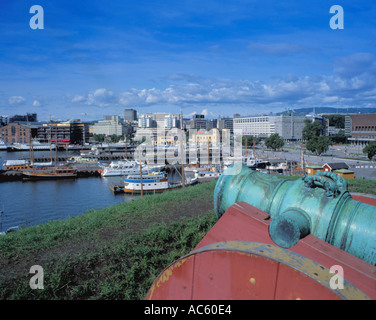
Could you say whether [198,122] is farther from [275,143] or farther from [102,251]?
[102,251]

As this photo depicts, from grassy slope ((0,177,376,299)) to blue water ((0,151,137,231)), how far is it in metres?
11.4

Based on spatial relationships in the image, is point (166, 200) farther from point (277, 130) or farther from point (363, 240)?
point (277, 130)

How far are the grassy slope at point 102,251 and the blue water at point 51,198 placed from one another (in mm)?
11367

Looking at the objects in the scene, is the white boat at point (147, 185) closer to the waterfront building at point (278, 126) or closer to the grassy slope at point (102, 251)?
the grassy slope at point (102, 251)

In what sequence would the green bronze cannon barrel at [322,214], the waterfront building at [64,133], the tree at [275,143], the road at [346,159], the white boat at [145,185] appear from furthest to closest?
the waterfront building at [64,133] < the tree at [275,143] < the white boat at [145,185] < the road at [346,159] < the green bronze cannon barrel at [322,214]

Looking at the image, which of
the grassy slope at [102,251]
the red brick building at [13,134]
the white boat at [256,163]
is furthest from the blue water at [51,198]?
the red brick building at [13,134]

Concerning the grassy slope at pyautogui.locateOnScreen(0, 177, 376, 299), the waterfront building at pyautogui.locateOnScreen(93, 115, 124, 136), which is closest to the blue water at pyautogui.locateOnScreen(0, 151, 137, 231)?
the grassy slope at pyautogui.locateOnScreen(0, 177, 376, 299)

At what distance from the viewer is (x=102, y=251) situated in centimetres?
432

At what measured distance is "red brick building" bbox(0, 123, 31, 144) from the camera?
299 feet

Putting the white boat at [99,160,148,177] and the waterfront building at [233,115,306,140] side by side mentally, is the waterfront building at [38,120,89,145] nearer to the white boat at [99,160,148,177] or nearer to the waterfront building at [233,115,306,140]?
the waterfront building at [233,115,306,140]

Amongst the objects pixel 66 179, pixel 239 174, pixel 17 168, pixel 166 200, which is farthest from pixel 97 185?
pixel 239 174

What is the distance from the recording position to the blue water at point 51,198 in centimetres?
1948

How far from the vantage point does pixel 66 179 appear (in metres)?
35.8

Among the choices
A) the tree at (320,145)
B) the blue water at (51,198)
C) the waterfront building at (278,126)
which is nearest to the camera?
the blue water at (51,198)
